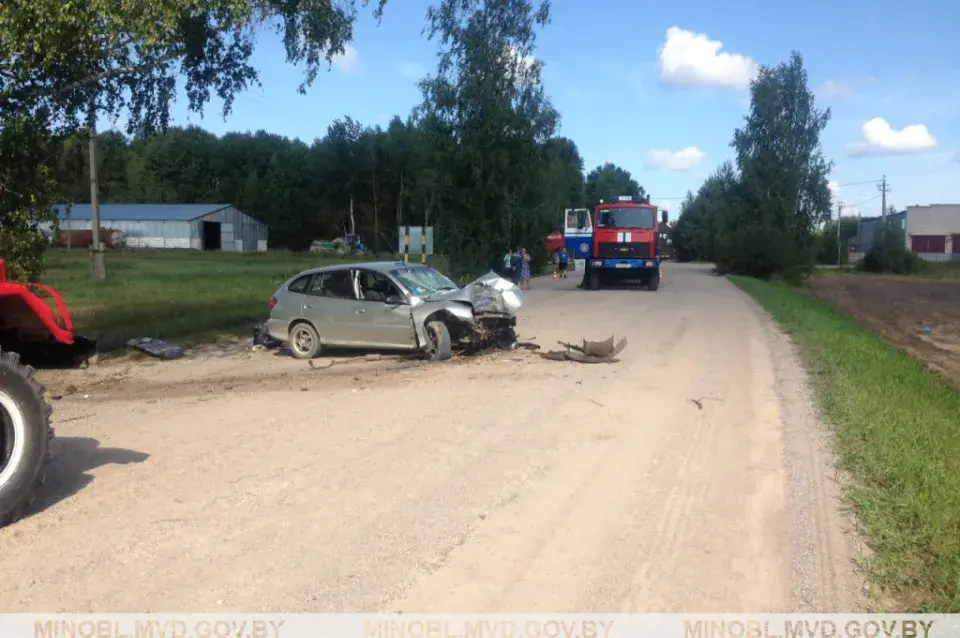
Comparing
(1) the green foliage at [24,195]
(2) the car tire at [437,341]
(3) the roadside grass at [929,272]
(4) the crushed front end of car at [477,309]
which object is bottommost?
(3) the roadside grass at [929,272]

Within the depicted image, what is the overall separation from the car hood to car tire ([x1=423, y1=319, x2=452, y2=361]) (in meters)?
0.42

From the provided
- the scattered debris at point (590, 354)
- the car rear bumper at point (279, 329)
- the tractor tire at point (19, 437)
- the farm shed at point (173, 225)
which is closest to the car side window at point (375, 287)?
the car rear bumper at point (279, 329)

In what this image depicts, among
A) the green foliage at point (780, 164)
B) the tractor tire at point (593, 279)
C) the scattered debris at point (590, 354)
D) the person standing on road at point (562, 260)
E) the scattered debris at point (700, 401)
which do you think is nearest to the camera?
the scattered debris at point (700, 401)

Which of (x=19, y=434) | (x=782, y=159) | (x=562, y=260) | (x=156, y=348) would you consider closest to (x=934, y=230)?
(x=782, y=159)

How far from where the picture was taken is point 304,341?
48.1ft

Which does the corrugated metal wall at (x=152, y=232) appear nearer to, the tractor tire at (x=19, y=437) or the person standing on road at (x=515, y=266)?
the person standing on road at (x=515, y=266)

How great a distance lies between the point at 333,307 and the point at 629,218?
20.2 m

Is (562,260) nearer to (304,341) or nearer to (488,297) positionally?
(304,341)

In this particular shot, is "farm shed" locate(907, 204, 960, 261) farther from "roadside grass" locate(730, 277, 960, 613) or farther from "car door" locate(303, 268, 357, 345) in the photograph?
"car door" locate(303, 268, 357, 345)

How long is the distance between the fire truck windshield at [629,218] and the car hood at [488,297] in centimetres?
1953

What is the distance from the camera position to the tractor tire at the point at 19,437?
5602 mm

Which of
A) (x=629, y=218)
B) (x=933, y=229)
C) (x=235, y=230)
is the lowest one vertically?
(x=629, y=218)

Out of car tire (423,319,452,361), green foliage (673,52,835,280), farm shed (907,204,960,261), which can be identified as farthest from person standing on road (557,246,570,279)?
farm shed (907,204,960,261)

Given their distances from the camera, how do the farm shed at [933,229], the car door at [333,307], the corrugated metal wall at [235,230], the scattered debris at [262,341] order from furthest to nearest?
1. the farm shed at [933,229]
2. the corrugated metal wall at [235,230]
3. the scattered debris at [262,341]
4. the car door at [333,307]
